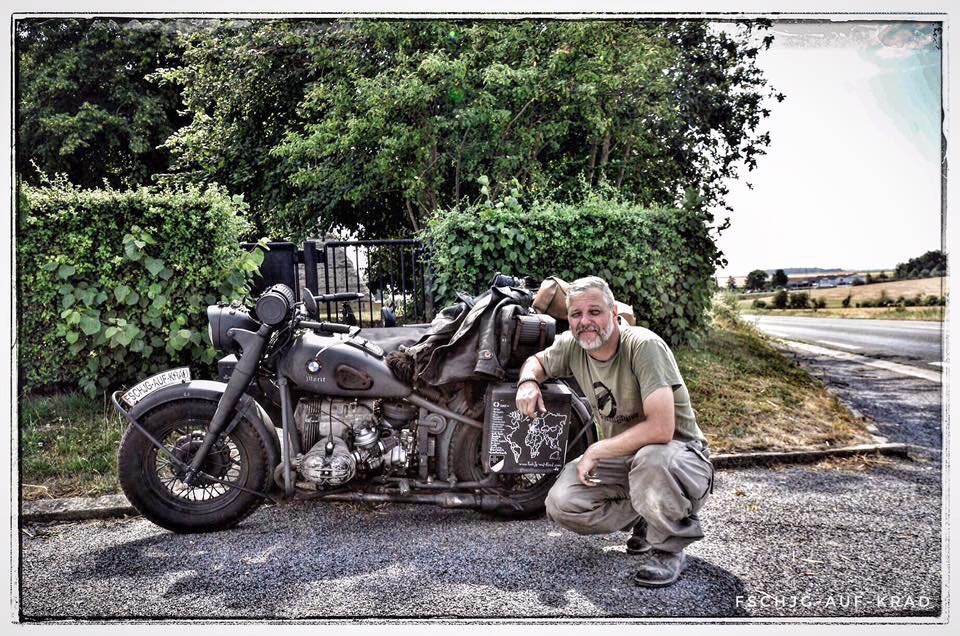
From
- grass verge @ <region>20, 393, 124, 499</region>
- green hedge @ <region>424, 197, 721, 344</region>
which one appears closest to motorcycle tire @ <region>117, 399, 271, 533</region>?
grass verge @ <region>20, 393, 124, 499</region>

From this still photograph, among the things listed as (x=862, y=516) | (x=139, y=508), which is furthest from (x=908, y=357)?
(x=139, y=508)

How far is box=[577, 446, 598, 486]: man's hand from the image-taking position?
9.61 feet

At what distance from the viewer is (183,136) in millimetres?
8242

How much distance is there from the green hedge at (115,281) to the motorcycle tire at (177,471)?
79.0 inches

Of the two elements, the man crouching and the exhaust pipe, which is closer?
the man crouching

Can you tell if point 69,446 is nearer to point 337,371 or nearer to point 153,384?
point 153,384

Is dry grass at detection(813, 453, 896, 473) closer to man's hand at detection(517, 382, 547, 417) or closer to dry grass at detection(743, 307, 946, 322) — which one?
dry grass at detection(743, 307, 946, 322)

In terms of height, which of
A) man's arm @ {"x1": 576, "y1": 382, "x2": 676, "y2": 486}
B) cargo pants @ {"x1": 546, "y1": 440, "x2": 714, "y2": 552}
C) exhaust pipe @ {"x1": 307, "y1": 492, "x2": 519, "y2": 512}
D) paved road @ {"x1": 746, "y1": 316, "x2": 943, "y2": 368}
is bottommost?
exhaust pipe @ {"x1": 307, "y1": 492, "x2": 519, "y2": 512}

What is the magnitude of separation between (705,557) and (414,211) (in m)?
5.18

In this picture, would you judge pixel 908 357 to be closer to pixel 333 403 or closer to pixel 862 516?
pixel 862 516

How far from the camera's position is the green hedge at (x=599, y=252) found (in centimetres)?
555

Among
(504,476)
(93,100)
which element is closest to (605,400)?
(504,476)

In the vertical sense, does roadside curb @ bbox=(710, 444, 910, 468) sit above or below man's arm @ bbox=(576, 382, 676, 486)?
below

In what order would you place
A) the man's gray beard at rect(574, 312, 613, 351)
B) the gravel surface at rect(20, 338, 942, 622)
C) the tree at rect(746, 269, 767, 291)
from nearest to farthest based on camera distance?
the gravel surface at rect(20, 338, 942, 622) < the man's gray beard at rect(574, 312, 613, 351) < the tree at rect(746, 269, 767, 291)
